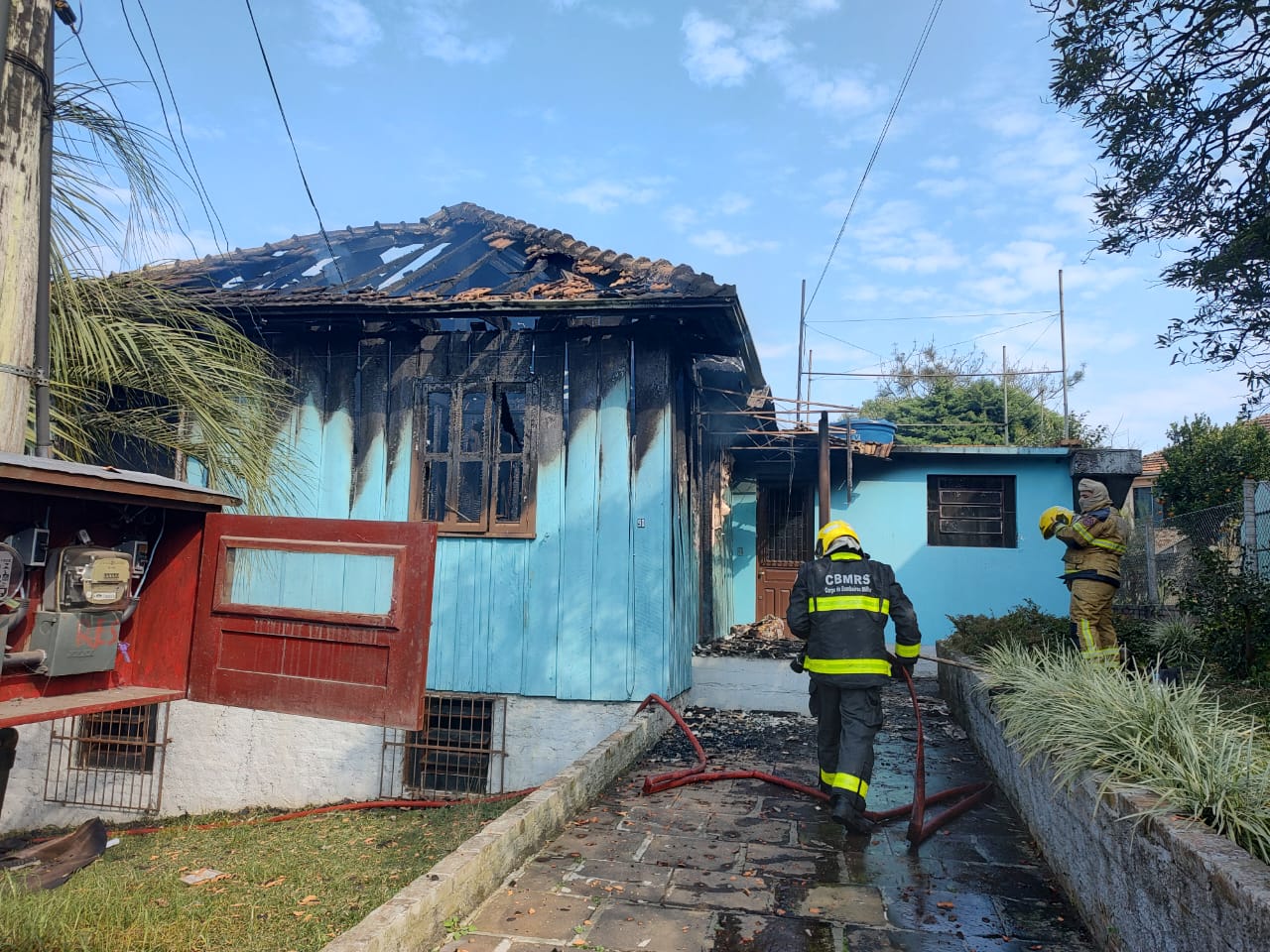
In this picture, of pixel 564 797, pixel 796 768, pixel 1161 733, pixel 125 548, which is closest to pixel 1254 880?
pixel 1161 733

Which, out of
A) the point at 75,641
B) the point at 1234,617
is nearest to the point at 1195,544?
the point at 1234,617

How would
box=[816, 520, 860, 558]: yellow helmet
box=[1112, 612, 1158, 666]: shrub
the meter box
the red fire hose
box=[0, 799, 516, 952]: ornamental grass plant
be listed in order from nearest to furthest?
box=[0, 799, 516, 952]: ornamental grass plant, the meter box, the red fire hose, box=[816, 520, 860, 558]: yellow helmet, box=[1112, 612, 1158, 666]: shrub

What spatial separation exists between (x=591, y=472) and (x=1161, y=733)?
558 centimetres

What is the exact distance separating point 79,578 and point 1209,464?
1488 centimetres

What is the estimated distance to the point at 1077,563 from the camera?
24.2 feet

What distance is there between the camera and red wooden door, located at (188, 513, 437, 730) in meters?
4.58

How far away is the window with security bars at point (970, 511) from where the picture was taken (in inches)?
520

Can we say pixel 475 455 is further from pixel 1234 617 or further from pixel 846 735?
pixel 1234 617

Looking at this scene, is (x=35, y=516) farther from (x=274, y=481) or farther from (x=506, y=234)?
(x=506, y=234)

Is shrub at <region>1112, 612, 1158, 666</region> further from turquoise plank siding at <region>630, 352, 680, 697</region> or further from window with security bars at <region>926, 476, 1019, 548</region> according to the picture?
turquoise plank siding at <region>630, 352, 680, 697</region>

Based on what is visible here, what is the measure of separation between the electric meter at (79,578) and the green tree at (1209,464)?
44.8ft

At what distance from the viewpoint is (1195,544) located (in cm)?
969

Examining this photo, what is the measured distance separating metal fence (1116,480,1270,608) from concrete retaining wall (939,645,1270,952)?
4329 millimetres

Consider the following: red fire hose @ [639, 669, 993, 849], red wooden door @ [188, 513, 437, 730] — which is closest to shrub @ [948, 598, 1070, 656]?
red fire hose @ [639, 669, 993, 849]
